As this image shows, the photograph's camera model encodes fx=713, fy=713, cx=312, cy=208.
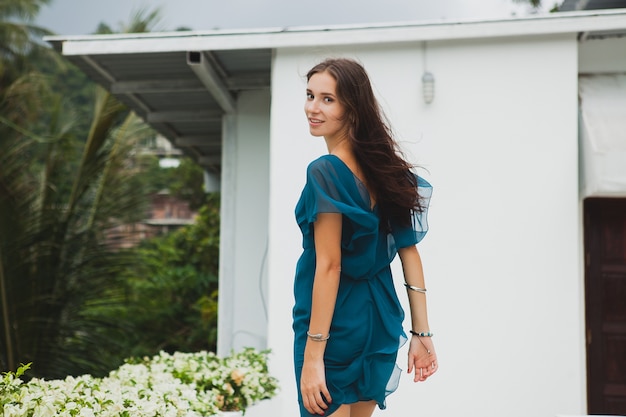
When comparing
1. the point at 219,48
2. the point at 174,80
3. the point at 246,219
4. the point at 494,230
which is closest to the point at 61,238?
the point at 246,219

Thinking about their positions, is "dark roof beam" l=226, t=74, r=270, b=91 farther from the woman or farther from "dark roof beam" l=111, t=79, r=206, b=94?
the woman

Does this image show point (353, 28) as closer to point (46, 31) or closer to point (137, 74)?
point (137, 74)

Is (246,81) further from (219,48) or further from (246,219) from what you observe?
(246,219)

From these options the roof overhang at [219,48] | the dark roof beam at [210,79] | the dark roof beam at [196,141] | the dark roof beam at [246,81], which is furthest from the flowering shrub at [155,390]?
the dark roof beam at [196,141]

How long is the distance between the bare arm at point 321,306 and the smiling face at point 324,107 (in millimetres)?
295

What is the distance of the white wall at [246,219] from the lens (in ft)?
21.8

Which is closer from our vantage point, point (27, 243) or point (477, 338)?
point (477, 338)

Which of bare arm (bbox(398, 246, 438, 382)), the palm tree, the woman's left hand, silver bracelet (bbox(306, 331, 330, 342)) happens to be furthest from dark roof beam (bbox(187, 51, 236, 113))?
silver bracelet (bbox(306, 331, 330, 342))

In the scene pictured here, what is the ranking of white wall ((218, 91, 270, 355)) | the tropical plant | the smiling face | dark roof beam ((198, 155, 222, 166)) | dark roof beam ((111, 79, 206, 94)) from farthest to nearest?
dark roof beam ((198, 155, 222, 166)) < the tropical plant < white wall ((218, 91, 270, 355)) < dark roof beam ((111, 79, 206, 94)) < the smiling face

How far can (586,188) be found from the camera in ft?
15.8

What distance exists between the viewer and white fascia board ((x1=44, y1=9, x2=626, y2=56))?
16.1 ft

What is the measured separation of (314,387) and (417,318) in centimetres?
46

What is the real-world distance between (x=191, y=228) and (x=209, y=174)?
90.9 inches

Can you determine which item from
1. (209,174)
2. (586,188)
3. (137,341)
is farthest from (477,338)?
(137,341)
